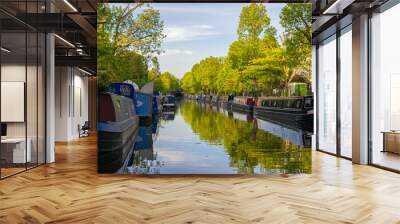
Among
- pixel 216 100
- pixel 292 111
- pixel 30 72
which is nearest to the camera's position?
pixel 292 111

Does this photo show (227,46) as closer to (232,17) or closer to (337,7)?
(232,17)

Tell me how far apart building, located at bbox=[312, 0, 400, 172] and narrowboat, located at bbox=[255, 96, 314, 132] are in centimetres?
149

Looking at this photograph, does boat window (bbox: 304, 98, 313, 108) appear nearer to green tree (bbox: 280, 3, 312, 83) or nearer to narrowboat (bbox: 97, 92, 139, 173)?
green tree (bbox: 280, 3, 312, 83)

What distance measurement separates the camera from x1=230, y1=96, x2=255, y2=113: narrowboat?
26.1ft

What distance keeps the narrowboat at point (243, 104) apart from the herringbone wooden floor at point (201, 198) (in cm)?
121

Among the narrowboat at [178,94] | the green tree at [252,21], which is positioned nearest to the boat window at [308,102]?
the green tree at [252,21]

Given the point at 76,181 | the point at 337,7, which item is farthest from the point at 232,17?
the point at 76,181

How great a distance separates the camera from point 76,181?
23.2 feet

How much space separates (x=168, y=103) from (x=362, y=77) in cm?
399

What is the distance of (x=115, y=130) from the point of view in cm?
746

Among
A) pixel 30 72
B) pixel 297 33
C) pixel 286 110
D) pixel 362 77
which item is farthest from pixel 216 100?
pixel 30 72

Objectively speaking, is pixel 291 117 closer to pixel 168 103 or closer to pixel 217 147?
pixel 217 147

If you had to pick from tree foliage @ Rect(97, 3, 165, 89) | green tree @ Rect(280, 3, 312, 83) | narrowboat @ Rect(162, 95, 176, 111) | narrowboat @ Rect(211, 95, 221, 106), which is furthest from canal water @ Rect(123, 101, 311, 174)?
green tree @ Rect(280, 3, 312, 83)

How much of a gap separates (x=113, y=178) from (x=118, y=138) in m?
0.65
